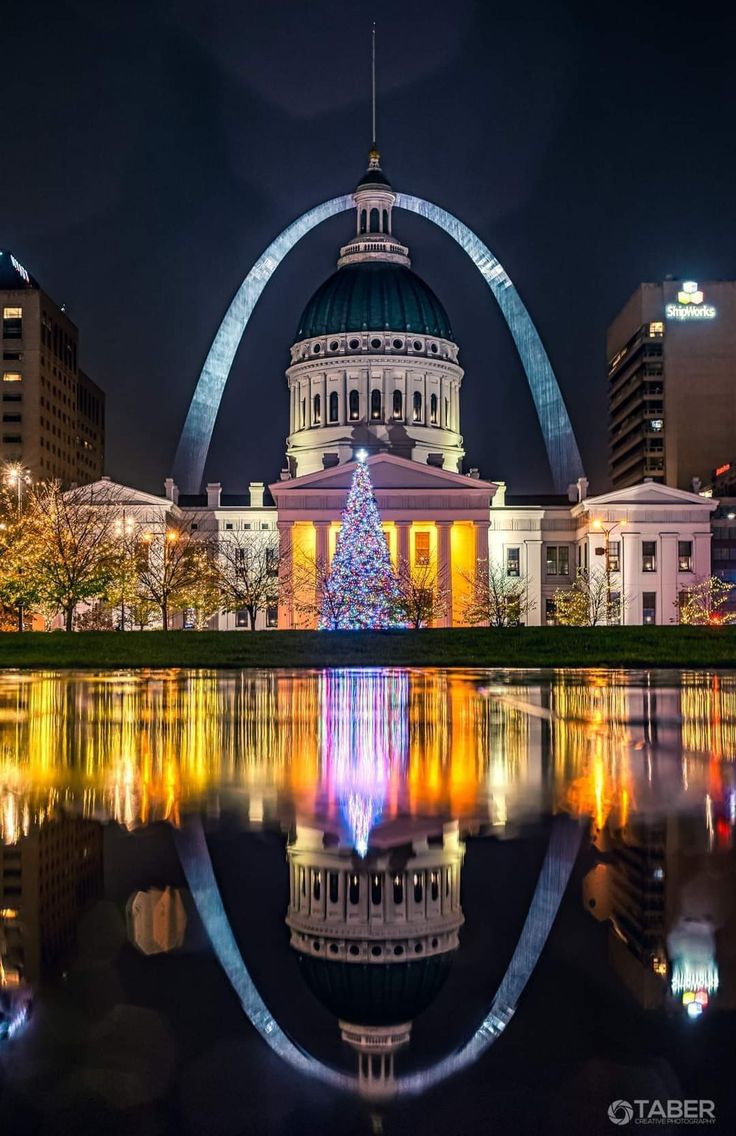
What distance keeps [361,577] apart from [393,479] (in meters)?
37.2

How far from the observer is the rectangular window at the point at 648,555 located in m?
104

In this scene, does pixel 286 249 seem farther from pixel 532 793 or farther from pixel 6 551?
pixel 532 793

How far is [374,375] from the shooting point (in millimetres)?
124750

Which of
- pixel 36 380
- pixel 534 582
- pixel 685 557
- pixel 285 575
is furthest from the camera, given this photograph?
pixel 36 380

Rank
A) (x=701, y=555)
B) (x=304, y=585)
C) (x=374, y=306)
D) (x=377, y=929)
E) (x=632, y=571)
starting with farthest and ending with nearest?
(x=374, y=306) < (x=701, y=555) < (x=632, y=571) < (x=304, y=585) < (x=377, y=929)

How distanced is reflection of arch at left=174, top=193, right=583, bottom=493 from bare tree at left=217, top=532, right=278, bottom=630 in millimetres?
23714

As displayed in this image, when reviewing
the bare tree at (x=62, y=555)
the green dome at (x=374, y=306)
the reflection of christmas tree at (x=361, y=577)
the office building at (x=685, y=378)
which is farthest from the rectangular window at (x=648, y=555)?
the office building at (x=685, y=378)

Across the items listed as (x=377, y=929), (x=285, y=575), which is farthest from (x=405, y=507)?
(x=377, y=929)

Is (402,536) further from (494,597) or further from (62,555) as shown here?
(62,555)

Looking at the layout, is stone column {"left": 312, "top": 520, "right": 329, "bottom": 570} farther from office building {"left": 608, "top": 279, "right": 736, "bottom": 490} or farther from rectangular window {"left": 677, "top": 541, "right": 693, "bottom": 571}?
office building {"left": 608, "top": 279, "right": 736, "bottom": 490}

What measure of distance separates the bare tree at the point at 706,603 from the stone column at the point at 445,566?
17751mm

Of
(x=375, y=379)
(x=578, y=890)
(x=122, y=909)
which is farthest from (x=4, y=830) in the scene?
(x=375, y=379)

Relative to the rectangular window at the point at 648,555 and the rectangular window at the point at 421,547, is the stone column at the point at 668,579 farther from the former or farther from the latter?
the rectangular window at the point at 421,547

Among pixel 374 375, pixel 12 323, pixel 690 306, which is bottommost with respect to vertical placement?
pixel 374 375
